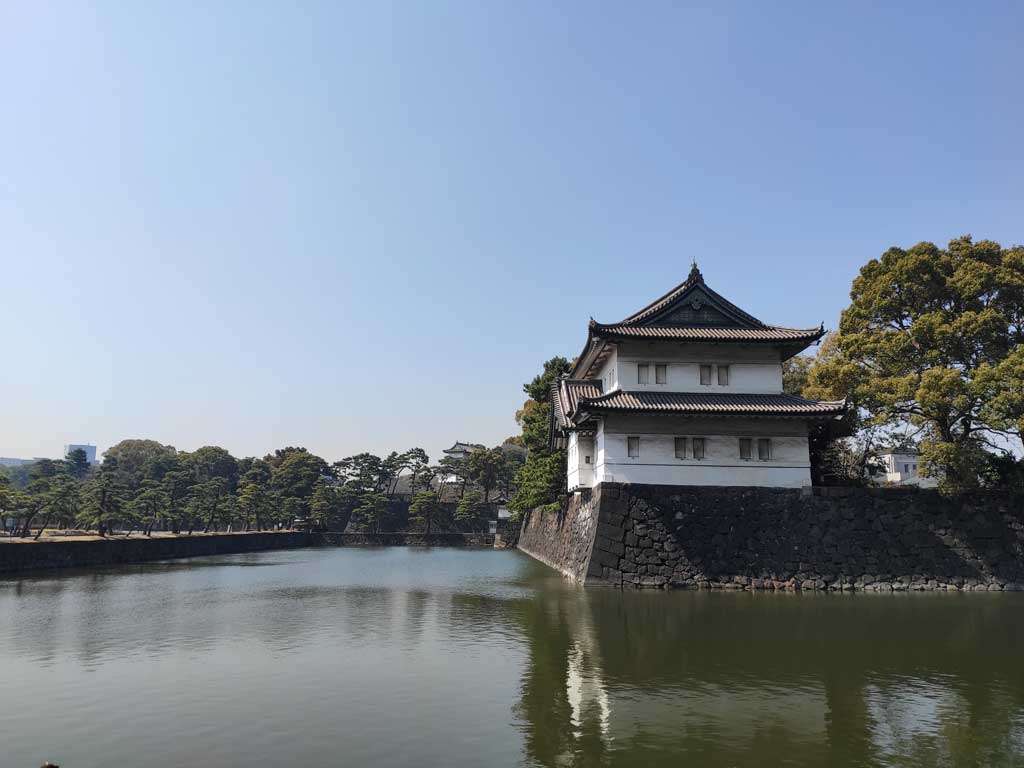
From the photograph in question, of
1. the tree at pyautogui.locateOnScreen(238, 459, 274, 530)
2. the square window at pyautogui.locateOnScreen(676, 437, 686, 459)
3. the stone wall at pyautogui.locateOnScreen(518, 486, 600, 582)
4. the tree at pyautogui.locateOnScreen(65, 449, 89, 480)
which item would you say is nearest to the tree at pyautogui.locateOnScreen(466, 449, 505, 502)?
the tree at pyautogui.locateOnScreen(238, 459, 274, 530)

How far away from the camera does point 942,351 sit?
25.4m

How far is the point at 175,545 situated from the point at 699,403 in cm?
3433

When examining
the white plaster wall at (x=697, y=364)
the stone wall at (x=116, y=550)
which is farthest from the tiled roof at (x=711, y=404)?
the stone wall at (x=116, y=550)

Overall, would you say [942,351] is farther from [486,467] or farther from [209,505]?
[486,467]

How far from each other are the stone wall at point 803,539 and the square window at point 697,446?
4.11 feet

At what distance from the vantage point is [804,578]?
23.3 metres

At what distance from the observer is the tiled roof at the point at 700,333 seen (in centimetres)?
2522

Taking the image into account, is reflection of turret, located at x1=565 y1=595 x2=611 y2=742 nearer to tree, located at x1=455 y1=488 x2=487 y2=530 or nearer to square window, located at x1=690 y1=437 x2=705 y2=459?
square window, located at x1=690 y1=437 x2=705 y2=459

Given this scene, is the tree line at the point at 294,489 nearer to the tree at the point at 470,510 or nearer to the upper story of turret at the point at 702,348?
the tree at the point at 470,510

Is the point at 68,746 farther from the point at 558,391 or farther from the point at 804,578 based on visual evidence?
the point at 558,391

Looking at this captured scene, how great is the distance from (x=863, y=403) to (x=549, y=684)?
2052cm

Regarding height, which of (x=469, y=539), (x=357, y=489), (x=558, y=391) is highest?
(x=558, y=391)

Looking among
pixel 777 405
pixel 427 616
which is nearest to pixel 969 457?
pixel 777 405

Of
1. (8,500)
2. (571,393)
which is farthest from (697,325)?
(8,500)
